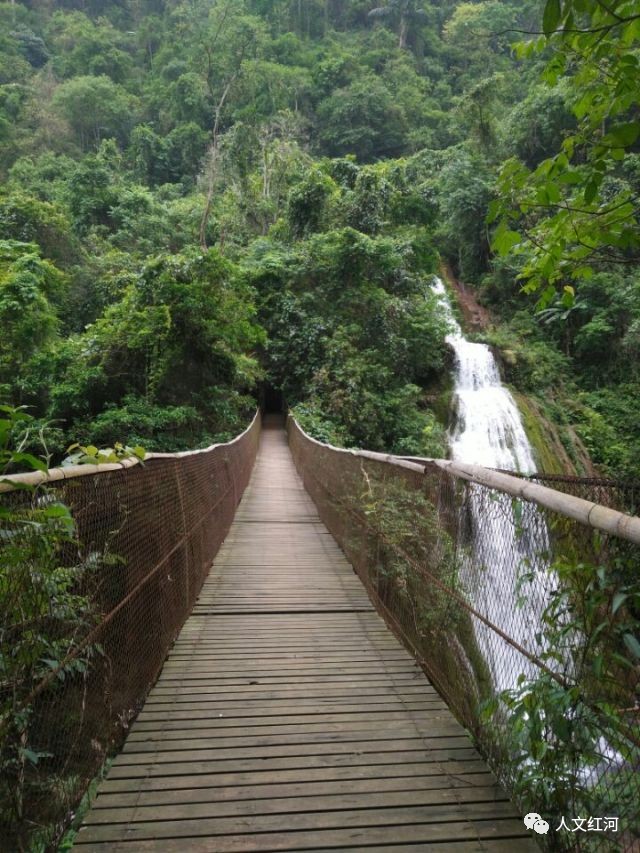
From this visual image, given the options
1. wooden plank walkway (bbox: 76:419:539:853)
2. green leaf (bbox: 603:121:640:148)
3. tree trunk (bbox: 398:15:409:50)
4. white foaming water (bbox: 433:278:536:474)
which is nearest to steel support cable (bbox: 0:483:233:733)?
wooden plank walkway (bbox: 76:419:539:853)

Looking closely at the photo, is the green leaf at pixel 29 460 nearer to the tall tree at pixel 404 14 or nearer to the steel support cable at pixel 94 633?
the steel support cable at pixel 94 633

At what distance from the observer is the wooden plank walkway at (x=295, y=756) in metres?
1.82

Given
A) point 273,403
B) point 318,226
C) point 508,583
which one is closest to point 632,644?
point 508,583

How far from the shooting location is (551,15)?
1.66 metres

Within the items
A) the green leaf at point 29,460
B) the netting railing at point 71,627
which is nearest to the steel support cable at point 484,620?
the netting railing at point 71,627

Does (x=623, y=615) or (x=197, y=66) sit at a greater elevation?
(x=197, y=66)

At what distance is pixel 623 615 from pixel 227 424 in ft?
37.5

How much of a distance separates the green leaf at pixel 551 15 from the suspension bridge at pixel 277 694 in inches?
59.2

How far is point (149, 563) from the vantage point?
2898mm

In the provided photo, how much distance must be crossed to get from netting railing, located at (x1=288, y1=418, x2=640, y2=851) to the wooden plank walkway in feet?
0.64

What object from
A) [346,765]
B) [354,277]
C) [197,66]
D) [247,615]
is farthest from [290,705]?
[197,66]

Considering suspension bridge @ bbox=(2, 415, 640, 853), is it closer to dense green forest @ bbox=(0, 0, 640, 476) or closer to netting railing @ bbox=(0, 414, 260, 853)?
netting railing @ bbox=(0, 414, 260, 853)

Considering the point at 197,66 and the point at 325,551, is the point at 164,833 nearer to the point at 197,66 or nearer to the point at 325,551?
the point at 325,551

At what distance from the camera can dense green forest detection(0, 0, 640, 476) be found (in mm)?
2789
